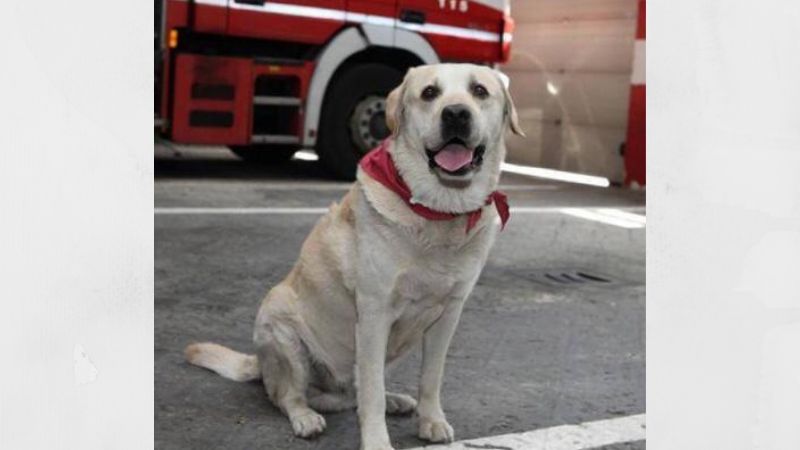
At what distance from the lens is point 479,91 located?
315 cm

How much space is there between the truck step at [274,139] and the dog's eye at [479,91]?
6637 mm

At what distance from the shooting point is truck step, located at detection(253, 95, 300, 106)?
948cm

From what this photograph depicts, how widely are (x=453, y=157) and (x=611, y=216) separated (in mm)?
6027

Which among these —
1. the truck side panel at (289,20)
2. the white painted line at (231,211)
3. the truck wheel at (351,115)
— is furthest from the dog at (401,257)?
the truck wheel at (351,115)

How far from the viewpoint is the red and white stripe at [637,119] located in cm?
1102

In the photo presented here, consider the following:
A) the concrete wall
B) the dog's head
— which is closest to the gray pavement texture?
the dog's head

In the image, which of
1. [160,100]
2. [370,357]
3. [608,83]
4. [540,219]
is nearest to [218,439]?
[370,357]

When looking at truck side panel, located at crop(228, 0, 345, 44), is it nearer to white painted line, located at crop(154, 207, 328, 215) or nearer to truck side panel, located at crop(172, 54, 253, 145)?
truck side panel, located at crop(172, 54, 253, 145)

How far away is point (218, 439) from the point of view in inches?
127

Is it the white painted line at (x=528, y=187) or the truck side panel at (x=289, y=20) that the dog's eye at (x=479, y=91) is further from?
the white painted line at (x=528, y=187)

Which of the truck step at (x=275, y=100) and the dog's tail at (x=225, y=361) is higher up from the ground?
the truck step at (x=275, y=100)

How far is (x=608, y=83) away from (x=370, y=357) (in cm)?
946

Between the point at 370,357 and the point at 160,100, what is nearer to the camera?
the point at 370,357
